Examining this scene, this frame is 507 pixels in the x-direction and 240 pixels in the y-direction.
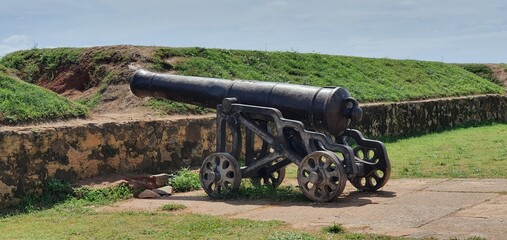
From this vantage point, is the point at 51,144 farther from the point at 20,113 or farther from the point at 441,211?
the point at 441,211

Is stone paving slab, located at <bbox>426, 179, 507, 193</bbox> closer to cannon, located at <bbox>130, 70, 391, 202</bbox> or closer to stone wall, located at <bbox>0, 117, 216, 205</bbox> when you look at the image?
cannon, located at <bbox>130, 70, 391, 202</bbox>

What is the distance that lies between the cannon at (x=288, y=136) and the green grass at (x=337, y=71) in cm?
625

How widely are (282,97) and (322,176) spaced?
1.18 meters

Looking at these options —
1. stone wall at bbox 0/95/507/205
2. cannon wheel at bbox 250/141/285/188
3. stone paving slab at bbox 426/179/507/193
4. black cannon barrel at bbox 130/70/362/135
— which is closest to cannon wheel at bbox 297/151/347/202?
black cannon barrel at bbox 130/70/362/135

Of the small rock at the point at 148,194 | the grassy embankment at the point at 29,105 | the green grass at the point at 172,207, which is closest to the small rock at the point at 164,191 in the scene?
the small rock at the point at 148,194

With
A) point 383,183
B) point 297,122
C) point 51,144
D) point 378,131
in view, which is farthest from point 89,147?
point 378,131

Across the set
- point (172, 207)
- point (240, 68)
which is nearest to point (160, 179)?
point (172, 207)

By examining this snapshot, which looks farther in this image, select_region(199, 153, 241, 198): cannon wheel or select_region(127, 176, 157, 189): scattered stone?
select_region(127, 176, 157, 189): scattered stone

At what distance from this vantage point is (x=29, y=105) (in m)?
10.5

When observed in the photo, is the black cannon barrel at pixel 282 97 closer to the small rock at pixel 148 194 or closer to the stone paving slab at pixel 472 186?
the small rock at pixel 148 194

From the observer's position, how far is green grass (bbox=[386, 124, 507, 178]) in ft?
35.7

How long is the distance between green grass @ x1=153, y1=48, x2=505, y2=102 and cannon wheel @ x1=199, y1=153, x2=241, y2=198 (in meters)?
6.54

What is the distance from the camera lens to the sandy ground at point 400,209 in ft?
21.2

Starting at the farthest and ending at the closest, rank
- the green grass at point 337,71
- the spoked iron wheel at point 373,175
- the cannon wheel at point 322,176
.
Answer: the green grass at point 337,71, the spoked iron wheel at point 373,175, the cannon wheel at point 322,176
